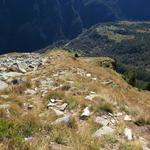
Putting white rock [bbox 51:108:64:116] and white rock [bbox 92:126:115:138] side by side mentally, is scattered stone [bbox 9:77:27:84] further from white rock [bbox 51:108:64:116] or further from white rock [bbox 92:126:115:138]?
white rock [bbox 92:126:115:138]

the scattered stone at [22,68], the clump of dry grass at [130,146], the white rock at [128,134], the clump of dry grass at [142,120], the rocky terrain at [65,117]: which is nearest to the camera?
the rocky terrain at [65,117]

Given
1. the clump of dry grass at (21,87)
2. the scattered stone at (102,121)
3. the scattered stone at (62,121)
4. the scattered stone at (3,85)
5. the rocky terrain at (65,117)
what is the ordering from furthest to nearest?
the scattered stone at (3,85) → the clump of dry grass at (21,87) → the scattered stone at (102,121) → the scattered stone at (62,121) → the rocky terrain at (65,117)

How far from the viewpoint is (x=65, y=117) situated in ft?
51.1

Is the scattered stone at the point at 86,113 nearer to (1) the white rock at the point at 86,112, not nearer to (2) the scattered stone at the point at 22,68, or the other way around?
(1) the white rock at the point at 86,112

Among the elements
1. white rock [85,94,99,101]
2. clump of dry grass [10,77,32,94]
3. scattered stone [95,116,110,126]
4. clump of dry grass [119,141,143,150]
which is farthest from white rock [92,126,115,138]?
clump of dry grass [10,77,32,94]

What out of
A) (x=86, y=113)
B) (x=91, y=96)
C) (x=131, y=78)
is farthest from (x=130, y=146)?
(x=131, y=78)

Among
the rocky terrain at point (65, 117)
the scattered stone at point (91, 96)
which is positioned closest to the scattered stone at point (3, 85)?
the rocky terrain at point (65, 117)

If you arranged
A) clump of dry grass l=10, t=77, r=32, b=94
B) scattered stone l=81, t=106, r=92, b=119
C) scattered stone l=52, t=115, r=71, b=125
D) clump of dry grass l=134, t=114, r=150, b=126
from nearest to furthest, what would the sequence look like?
scattered stone l=52, t=115, r=71, b=125 → scattered stone l=81, t=106, r=92, b=119 → clump of dry grass l=134, t=114, r=150, b=126 → clump of dry grass l=10, t=77, r=32, b=94

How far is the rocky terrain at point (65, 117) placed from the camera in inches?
484

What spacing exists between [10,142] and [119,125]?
578 centimetres

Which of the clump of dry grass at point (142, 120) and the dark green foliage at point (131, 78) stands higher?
the clump of dry grass at point (142, 120)

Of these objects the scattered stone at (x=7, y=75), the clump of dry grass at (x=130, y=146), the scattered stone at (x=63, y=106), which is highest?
the clump of dry grass at (x=130, y=146)

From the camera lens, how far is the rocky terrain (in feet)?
40.4

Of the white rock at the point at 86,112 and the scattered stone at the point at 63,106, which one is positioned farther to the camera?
the scattered stone at the point at 63,106
